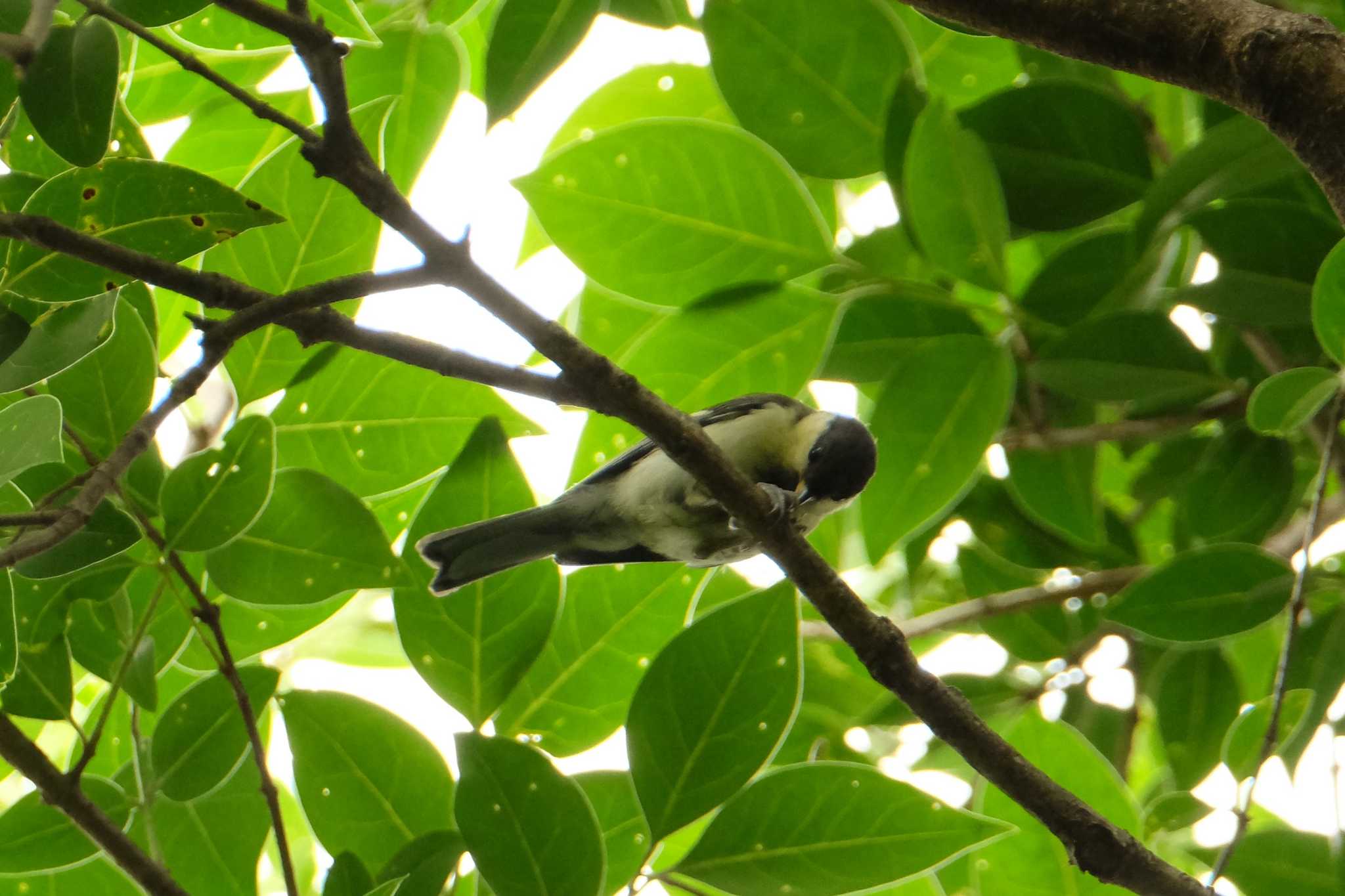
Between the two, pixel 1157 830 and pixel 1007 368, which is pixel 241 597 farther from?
pixel 1157 830

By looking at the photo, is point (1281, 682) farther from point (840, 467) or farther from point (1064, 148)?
point (840, 467)

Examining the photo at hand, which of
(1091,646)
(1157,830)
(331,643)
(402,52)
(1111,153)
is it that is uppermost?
(402,52)

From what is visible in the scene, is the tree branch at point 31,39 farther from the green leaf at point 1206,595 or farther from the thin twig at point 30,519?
the green leaf at point 1206,595

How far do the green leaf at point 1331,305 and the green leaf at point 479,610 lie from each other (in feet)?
3.91

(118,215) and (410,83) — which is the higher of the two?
(410,83)

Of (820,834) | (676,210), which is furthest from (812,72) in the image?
(820,834)

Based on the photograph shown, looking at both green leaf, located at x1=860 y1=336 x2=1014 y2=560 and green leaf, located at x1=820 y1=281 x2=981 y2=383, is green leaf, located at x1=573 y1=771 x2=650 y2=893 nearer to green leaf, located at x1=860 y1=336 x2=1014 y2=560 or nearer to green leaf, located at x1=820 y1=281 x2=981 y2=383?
green leaf, located at x1=860 y1=336 x2=1014 y2=560

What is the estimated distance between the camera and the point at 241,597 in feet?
6.29

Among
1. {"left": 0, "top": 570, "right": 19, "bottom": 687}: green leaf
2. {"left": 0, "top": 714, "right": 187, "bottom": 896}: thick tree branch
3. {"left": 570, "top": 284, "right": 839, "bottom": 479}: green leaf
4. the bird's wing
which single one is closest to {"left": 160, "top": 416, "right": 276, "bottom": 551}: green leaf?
{"left": 0, "top": 570, "right": 19, "bottom": 687}: green leaf

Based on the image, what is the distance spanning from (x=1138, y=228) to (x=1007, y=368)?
1.08ft

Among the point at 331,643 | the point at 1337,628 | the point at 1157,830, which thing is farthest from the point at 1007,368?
the point at 331,643

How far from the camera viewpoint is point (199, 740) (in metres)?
1.90

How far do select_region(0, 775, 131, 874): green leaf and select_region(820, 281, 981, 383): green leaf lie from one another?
1.54m

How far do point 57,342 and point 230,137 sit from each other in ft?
3.61
